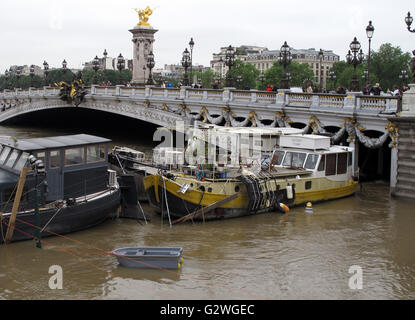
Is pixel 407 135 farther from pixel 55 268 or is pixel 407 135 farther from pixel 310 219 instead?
pixel 55 268

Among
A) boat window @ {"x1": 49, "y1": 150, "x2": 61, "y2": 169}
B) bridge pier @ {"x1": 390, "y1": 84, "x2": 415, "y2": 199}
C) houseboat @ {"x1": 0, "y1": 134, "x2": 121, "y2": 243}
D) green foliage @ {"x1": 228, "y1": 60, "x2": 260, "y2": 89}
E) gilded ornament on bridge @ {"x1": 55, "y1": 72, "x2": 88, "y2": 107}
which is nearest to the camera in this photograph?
houseboat @ {"x1": 0, "y1": 134, "x2": 121, "y2": 243}

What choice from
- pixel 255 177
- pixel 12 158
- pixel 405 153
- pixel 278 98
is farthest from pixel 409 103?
pixel 12 158

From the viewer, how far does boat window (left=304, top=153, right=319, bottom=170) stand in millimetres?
23094

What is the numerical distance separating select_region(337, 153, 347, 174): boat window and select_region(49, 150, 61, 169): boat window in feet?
36.8

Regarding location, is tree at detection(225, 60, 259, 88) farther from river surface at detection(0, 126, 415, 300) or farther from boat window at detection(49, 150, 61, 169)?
boat window at detection(49, 150, 61, 169)

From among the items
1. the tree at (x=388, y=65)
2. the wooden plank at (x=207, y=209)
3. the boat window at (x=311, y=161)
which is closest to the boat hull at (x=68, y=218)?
the wooden plank at (x=207, y=209)

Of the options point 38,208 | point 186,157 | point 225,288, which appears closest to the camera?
point 225,288

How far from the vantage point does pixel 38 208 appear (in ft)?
55.9

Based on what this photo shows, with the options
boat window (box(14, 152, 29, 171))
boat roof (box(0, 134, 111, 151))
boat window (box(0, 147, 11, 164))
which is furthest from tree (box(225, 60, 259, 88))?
boat window (box(14, 152, 29, 171))

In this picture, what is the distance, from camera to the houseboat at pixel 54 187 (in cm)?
1717

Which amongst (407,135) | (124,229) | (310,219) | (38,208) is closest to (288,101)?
(407,135)

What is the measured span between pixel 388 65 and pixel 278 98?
206 ft
